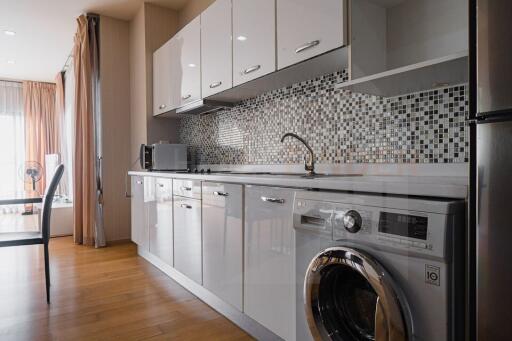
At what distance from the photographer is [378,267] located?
1.07 meters

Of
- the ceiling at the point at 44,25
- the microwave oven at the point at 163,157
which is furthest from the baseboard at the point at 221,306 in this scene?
the ceiling at the point at 44,25

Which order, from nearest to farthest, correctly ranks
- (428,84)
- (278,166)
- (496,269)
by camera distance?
1. (496,269)
2. (428,84)
3. (278,166)

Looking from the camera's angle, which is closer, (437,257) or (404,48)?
(437,257)

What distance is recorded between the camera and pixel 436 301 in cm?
95

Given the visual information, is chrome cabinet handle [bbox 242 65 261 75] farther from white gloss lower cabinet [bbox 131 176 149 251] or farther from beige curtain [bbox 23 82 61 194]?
beige curtain [bbox 23 82 61 194]

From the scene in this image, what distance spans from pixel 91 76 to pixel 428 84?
3815 millimetres

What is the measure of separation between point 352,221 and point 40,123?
24.5 feet

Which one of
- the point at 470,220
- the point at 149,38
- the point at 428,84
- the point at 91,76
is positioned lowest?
the point at 470,220

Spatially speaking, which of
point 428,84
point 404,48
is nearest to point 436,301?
point 428,84

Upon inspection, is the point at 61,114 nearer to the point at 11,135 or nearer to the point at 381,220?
the point at 11,135

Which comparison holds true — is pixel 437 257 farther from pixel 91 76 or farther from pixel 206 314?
pixel 91 76

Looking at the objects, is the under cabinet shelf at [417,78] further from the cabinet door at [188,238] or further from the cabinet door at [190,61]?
the cabinet door at [190,61]

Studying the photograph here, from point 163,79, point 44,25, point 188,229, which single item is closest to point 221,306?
point 188,229

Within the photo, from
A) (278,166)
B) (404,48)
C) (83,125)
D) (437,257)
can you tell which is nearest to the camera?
(437,257)
